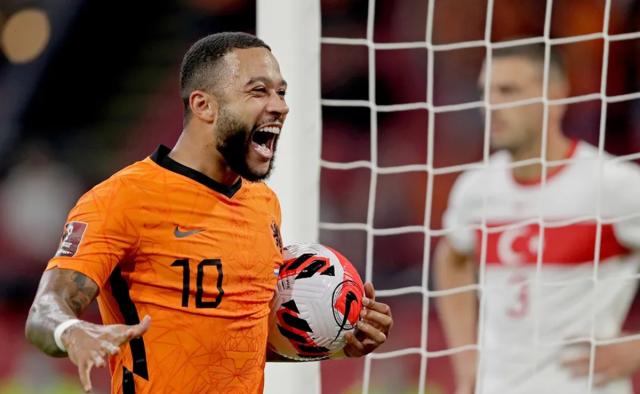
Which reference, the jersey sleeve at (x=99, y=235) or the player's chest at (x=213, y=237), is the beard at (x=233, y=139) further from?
the jersey sleeve at (x=99, y=235)

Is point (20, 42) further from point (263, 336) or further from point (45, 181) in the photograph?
point (263, 336)

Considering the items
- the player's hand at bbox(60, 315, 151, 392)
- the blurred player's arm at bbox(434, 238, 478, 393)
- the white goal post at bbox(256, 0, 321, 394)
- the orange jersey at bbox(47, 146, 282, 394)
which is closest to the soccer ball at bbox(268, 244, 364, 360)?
the orange jersey at bbox(47, 146, 282, 394)

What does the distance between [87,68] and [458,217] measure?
4714 millimetres

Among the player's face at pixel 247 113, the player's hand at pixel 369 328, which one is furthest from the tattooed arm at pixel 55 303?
the player's hand at pixel 369 328

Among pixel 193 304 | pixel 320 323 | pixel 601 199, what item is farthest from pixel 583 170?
pixel 193 304

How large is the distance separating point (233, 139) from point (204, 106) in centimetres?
11

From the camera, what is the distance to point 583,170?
488 centimetres

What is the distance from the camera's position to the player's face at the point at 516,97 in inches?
191

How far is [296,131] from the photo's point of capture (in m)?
3.30

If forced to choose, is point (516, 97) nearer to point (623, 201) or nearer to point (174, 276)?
point (623, 201)

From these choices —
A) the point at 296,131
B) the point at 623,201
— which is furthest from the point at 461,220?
the point at 296,131

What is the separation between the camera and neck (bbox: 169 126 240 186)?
2.69 m

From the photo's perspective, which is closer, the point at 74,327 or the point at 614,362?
the point at 74,327

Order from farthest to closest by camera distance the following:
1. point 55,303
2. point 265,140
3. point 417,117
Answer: point 417,117
point 265,140
point 55,303
